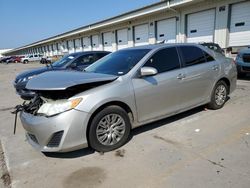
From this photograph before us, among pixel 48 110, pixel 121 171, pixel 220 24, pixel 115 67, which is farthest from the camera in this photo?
pixel 220 24

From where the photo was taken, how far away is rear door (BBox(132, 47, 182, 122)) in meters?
3.91

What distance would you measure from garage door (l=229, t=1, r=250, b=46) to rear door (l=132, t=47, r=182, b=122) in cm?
1054

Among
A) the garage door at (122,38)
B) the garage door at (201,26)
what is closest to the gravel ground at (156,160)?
the garage door at (201,26)

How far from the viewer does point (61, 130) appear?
321 cm

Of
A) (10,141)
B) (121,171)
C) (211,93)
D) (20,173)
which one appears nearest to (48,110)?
(20,173)

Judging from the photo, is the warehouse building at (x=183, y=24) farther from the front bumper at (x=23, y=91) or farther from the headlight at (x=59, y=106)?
the headlight at (x=59, y=106)

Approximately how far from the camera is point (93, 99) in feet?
11.0

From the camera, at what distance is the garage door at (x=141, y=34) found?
68.0ft

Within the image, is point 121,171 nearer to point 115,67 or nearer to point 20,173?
point 20,173

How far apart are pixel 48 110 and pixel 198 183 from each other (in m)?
2.20

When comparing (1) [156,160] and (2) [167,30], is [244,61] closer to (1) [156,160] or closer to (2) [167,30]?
(1) [156,160]

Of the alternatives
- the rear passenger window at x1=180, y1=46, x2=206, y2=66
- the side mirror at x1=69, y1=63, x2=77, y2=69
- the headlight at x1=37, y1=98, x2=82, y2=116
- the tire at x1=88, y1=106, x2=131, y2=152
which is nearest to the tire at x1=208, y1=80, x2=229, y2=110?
the rear passenger window at x1=180, y1=46, x2=206, y2=66

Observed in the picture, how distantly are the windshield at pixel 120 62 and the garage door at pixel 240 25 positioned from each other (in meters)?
11.0

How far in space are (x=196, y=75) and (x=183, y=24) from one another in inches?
515
